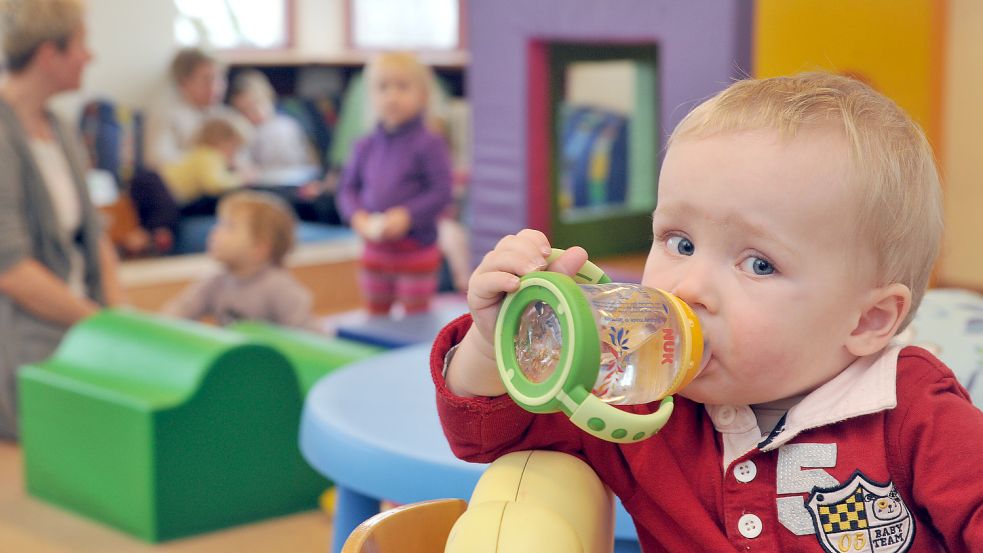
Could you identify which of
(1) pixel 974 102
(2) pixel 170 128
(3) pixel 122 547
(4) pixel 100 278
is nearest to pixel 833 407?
(3) pixel 122 547

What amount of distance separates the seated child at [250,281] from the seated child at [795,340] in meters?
2.07

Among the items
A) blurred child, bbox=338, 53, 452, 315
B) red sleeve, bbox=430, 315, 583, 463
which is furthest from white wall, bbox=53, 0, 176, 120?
red sleeve, bbox=430, 315, 583, 463

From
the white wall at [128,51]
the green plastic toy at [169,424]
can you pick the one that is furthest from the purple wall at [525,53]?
the white wall at [128,51]

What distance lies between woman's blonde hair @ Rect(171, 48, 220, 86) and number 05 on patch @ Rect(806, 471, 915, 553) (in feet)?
15.7

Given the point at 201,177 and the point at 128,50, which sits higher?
the point at 128,50

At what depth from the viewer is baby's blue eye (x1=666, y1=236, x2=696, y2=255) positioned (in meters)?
0.86

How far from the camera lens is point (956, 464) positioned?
0.83 metres

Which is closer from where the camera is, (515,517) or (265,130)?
(515,517)

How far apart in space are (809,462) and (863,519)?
0.18 ft

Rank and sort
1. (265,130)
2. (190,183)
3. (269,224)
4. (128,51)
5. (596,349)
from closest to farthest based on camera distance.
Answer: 1. (596,349)
2. (269,224)
3. (190,183)
4. (265,130)
5. (128,51)

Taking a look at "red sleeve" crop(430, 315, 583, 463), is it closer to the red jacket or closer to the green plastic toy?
the red jacket

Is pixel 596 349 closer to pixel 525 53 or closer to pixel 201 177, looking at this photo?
pixel 525 53

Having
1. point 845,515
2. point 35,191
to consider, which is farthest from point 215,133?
point 845,515

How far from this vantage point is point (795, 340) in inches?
33.8
